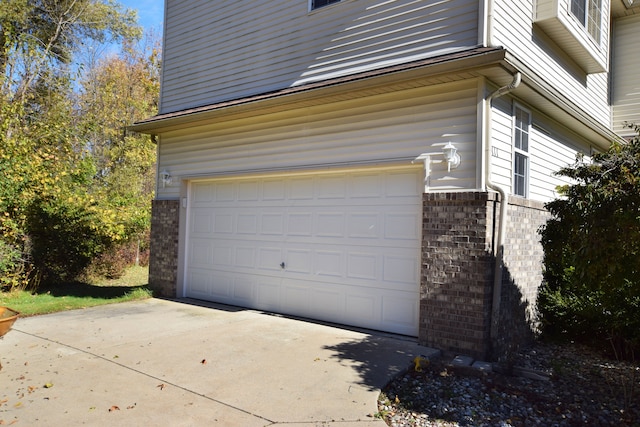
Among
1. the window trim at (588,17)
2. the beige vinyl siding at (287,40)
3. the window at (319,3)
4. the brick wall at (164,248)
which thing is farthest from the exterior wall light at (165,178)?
the window trim at (588,17)

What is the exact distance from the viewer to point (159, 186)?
34.7 feet

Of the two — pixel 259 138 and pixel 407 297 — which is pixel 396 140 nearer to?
pixel 407 297

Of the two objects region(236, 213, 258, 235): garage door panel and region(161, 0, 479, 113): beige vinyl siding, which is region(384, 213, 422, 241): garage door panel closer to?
region(161, 0, 479, 113): beige vinyl siding

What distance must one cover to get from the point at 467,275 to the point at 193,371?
3505 mm

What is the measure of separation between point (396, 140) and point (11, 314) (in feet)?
17.6

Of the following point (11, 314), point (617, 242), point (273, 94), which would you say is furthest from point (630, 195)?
point (11, 314)

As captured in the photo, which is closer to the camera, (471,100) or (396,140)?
(471,100)

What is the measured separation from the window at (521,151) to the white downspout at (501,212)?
3.05 feet

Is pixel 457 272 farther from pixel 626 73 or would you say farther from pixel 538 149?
pixel 626 73

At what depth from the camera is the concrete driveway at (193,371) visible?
418 centimetres

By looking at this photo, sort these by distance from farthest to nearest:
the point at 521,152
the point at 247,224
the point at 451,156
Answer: the point at 247,224 < the point at 521,152 < the point at 451,156

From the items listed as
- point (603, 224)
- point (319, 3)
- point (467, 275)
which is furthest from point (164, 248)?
point (603, 224)

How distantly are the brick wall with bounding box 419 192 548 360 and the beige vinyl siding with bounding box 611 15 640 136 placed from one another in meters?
6.42

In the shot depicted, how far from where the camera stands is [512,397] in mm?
4871
